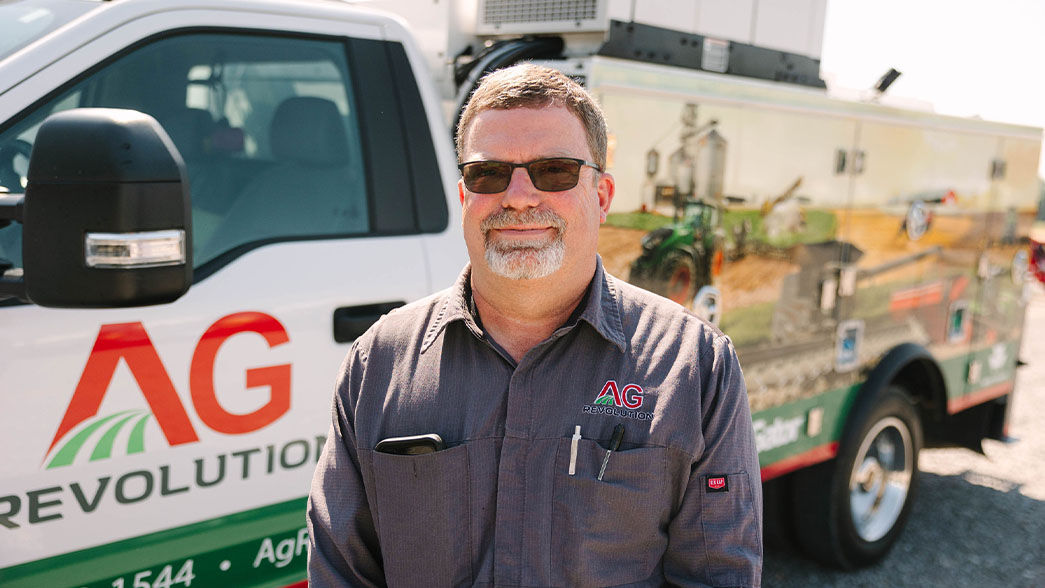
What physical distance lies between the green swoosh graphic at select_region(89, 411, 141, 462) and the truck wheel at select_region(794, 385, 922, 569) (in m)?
3.02

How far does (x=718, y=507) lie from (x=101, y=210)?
1.06m

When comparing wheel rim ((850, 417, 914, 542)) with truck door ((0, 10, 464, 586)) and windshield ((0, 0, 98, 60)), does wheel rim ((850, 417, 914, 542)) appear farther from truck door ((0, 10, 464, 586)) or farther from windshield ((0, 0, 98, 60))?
windshield ((0, 0, 98, 60))

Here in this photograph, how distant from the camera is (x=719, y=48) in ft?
11.2

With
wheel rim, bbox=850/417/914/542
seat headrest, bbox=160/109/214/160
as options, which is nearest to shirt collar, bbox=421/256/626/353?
seat headrest, bbox=160/109/214/160

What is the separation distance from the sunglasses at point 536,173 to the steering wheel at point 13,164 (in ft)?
3.26

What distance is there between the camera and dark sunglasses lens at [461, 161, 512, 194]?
155cm

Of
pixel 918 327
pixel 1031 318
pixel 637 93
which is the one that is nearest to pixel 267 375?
pixel 637 93

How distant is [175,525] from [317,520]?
619 millimetres

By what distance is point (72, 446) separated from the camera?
191 cm

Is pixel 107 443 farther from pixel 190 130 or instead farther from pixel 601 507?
pixel 601 507

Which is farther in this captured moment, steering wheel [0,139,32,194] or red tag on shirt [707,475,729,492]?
steering wheel [0,139,32,194]

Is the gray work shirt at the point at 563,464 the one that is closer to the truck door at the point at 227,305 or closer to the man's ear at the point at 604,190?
the man's ear at the point at 604,190

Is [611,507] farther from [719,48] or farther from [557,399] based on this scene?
[719,48]

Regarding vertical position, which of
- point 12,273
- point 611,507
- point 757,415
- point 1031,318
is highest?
point 12,273
